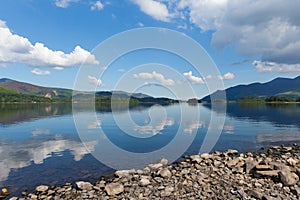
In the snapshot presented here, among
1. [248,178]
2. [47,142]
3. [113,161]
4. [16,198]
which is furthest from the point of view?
[47,142]

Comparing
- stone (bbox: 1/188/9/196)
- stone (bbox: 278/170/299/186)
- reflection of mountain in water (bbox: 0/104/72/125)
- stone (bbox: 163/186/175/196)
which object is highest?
reflection of mountain in water (bbox: 0/104/72/125)

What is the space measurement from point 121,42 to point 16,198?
16.3 metres

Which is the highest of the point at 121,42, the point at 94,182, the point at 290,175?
the point at 121,42

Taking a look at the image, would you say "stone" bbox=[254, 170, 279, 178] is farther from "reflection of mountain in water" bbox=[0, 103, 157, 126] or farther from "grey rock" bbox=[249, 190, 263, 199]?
"reflection of mountain in water" bbox=[0, 103, 157, 126]

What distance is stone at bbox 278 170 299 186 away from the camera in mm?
12760

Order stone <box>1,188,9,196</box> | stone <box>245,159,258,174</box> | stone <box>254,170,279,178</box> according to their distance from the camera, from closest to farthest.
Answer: stone <box>1,188,9,196</box> → stone <box>254,170,279,178</box> → stone <box>245,159,258,174</box>

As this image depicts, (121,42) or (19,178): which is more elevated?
(121,42)

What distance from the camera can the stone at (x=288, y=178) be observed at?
41.9 ft

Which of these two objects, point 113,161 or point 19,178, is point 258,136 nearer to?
point 113,161

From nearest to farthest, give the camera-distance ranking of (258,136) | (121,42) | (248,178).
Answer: (248,178), (121,42), (258,136)

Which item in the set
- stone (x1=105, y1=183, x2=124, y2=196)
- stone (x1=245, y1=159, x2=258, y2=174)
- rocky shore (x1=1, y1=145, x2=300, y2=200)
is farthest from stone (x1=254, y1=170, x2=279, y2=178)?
stone (x1=105, y1=183, x2=124, y2=196)

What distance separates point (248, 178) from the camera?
Result: 14.0 meters

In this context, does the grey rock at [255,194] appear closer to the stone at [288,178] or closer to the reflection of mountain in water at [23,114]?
the stone at [288,178]

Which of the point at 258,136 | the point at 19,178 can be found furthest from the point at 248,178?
the point at 258,136
